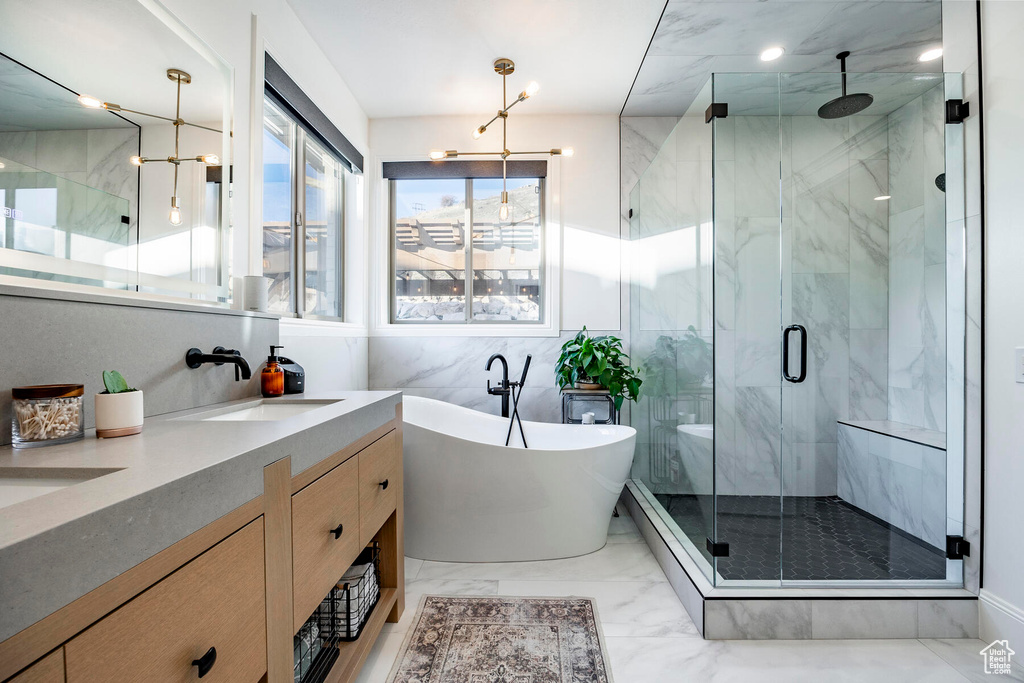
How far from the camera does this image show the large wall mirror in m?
1.05

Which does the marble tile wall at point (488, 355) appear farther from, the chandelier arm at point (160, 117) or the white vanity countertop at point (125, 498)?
the white vanity countertop at point (125, 498)

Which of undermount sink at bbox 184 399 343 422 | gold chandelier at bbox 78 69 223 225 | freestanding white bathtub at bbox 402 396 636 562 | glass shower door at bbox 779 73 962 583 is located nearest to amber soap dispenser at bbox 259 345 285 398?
undermount sink at bbox 184 399 343 422

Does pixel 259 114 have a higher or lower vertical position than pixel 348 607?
higher

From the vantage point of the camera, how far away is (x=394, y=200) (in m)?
3.59

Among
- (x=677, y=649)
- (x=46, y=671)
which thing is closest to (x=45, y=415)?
(x=46, y=671)

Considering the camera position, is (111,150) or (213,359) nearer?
(111,150)

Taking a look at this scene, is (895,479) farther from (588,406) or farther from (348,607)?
(348,607)

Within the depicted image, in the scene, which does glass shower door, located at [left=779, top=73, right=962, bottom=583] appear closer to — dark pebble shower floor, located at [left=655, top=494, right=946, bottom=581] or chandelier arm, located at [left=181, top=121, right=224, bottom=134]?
dark pebble shower floor, located at [left=655, top=494, right=946, bottom=581]

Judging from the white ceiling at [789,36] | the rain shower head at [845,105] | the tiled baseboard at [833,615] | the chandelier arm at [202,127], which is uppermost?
the white ceiling at [789,36]

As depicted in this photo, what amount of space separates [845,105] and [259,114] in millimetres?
2288

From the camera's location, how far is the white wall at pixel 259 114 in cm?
184

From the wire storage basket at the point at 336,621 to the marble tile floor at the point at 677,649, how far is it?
0.21 meters

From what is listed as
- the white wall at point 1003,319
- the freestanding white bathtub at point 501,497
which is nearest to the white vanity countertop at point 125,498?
the freestanding white bathtub at point 501,497

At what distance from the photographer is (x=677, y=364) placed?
2.35 meters
